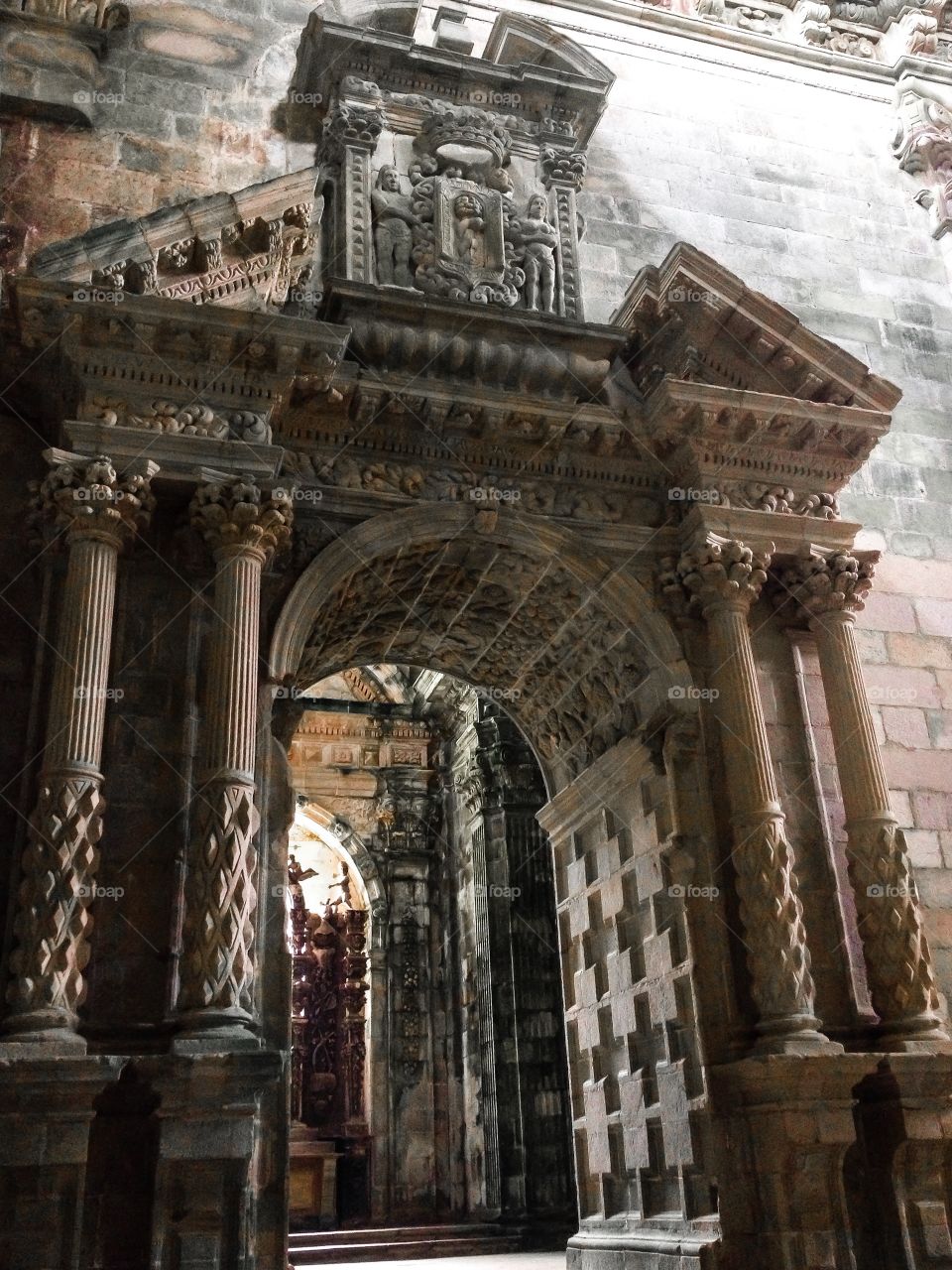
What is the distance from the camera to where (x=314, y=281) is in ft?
29.2

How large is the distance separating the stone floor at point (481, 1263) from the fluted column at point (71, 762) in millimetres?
5596

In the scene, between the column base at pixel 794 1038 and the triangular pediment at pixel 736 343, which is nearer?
the column base at pixel 794 1038

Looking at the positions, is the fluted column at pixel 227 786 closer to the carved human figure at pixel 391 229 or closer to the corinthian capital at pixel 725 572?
the carved human figure at pixel 391 229

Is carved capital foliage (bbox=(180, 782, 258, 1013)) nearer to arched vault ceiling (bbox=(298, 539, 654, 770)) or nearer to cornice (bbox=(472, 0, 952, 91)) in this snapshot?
arched vault ceiling (bbox=(298, 539, 654, 770))

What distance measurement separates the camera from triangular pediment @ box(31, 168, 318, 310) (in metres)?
7.28

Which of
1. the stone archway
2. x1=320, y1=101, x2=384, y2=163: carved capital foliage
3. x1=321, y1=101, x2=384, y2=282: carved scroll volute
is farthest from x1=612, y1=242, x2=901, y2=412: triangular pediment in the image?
x1=320, y1=101, x2=384, y2=163: carved capital foliage

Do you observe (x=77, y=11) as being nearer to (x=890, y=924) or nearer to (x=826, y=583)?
(x=826, y=583)

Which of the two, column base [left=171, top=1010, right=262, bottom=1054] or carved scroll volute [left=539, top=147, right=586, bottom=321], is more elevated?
carved scroll volute [left=539, top=147, right=586, bottom=321]

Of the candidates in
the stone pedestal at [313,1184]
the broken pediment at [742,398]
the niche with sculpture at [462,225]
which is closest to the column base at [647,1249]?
the broken pediment at [742,398]

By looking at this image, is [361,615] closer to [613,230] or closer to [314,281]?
[314,281]

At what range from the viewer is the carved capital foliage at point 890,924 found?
7.27m

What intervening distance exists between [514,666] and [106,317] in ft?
13.6

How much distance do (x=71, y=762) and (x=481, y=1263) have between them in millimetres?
6711

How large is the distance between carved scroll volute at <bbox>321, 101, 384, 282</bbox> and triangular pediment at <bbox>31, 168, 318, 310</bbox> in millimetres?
664
